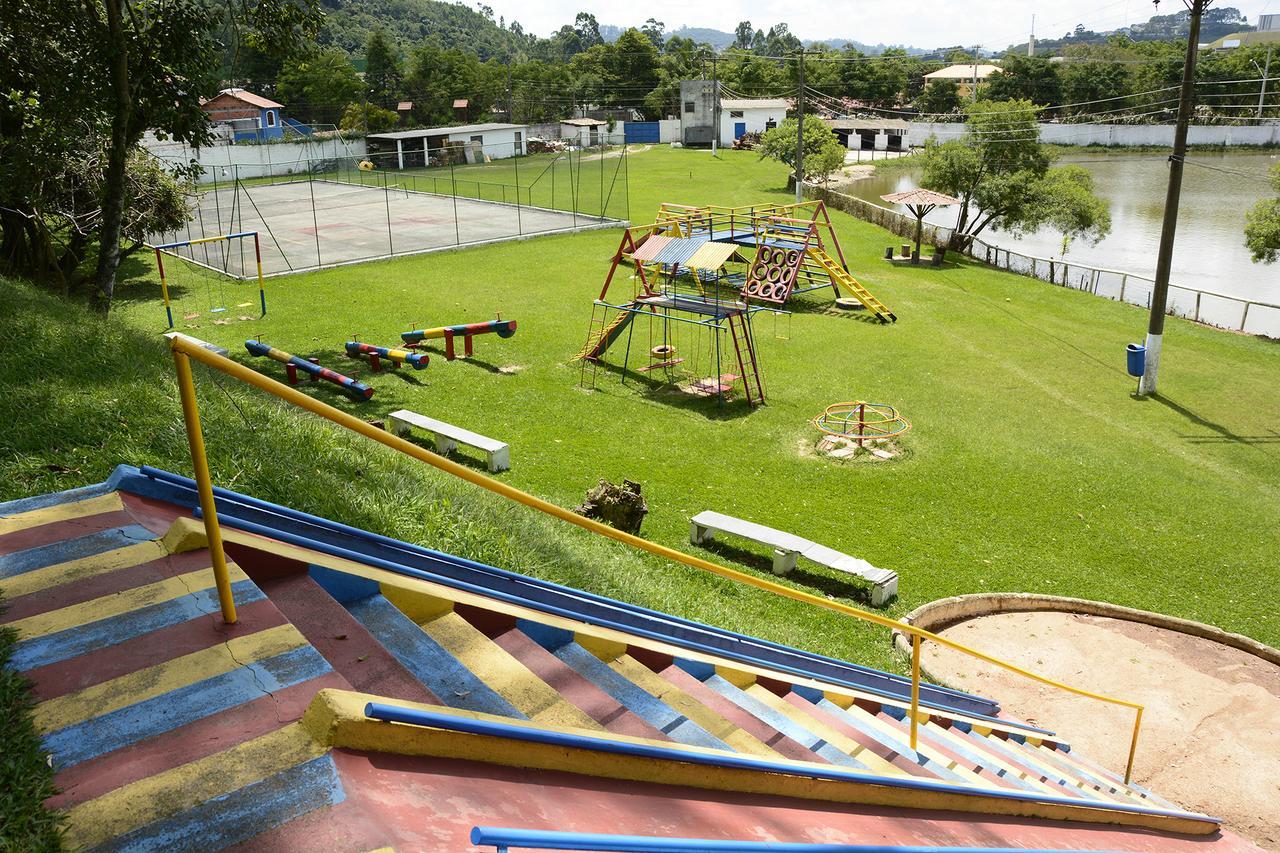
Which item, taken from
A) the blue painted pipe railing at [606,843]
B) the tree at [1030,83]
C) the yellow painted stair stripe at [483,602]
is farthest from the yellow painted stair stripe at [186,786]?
the tree at [1030,83]

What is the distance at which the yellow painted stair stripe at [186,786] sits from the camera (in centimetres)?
264

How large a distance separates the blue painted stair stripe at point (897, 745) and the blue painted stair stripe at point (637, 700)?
180 centimetres

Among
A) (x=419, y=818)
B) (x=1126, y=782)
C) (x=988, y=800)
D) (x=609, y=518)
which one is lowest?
(x=1126, y=782)

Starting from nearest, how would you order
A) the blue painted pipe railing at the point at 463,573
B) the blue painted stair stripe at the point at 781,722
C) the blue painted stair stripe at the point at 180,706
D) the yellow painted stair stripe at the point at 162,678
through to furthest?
the blue painted stair stripe at the point at 180,706 → the yellow painted stair stripe at the point at 162,678 → the blue painted pipe railing at the point at 463,573 → the blue painted stair stripe at the point at 781,722

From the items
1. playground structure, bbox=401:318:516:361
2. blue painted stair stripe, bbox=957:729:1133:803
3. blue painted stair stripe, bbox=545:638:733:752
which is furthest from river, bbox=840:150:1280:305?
blue painted stair stripe, bbox=545:638:733:752

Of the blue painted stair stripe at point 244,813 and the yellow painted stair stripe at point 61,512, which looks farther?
the yellow painted stair stripe at point 61,512

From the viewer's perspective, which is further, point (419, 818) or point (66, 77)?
point (66, 77)

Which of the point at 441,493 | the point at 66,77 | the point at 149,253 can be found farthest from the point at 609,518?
the point at 149,253

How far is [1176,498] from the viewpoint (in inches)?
561

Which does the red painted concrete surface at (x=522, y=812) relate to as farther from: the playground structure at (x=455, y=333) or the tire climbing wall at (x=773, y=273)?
the tire climbing wall at (x=773, y=273)

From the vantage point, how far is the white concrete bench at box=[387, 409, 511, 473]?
13.7 meters

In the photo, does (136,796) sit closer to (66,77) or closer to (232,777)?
(232,777)

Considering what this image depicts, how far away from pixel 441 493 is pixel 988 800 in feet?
17.3

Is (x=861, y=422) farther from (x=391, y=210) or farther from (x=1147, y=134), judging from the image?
(x=1147, y=134)
